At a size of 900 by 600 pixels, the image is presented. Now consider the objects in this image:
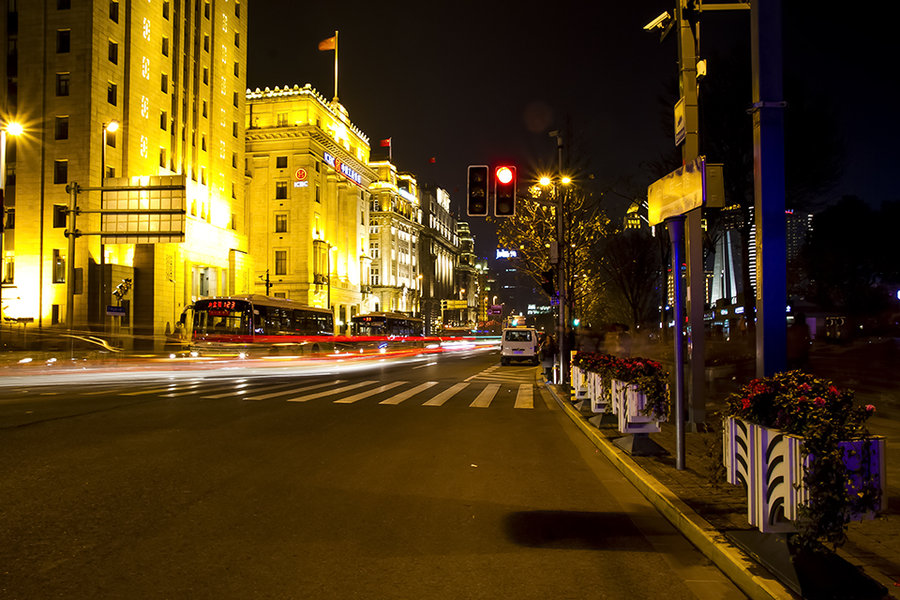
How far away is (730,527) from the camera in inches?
208

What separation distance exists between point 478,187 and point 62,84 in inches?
1593

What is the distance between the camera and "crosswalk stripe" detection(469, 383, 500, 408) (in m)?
16.2

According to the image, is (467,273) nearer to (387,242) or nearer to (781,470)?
(387,242)

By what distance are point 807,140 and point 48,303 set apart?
146 ft

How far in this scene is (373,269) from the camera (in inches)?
3967

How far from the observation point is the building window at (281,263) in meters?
68.4

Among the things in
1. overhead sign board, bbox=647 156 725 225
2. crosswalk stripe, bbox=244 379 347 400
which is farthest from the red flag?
overhead sign board, bbox=647 156 725 225

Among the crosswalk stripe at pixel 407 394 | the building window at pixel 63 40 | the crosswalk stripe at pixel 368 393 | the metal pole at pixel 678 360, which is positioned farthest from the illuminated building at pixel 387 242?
the metal pole at pixel 678 360

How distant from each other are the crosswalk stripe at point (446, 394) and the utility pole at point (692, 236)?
696 cm

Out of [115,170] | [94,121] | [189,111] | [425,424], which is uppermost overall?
[189,111]

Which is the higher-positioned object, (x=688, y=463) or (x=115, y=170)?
(x=115, y=170)

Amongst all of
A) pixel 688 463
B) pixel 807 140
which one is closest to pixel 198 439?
pixel 688 463

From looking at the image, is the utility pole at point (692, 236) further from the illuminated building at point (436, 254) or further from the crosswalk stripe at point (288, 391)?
the illuminated building at point (436, 254)

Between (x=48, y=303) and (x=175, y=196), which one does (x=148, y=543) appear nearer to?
(x=175, y=196)
